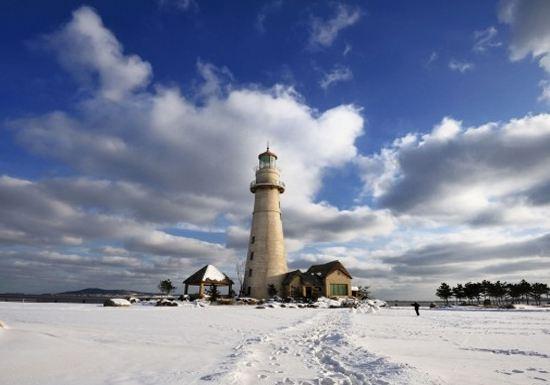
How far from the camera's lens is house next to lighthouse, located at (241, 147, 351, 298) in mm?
41406

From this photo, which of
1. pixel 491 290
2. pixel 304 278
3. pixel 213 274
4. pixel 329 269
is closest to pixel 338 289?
pixel 329 269

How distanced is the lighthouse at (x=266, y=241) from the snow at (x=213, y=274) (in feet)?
9.99

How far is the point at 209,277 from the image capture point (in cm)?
3997

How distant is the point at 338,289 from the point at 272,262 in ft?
30.6

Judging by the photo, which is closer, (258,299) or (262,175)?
(258,299)

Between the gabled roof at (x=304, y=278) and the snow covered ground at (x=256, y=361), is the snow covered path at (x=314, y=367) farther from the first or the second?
the gabled roof at (x=304, y=278)

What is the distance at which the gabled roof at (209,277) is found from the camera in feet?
130

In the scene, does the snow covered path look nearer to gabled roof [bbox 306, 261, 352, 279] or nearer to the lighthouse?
the lighthouse

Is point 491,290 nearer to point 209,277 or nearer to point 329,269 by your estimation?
point 329,269

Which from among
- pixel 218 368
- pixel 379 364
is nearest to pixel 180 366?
pixel 218 368

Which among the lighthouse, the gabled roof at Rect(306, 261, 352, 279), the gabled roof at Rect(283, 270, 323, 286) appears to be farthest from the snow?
the gabled roof at Rect(306, 261, 352, 279)

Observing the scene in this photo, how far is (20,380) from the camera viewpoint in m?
4.81

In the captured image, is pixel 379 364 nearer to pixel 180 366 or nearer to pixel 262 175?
pixel 180 366

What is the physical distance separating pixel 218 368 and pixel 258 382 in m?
1.13
